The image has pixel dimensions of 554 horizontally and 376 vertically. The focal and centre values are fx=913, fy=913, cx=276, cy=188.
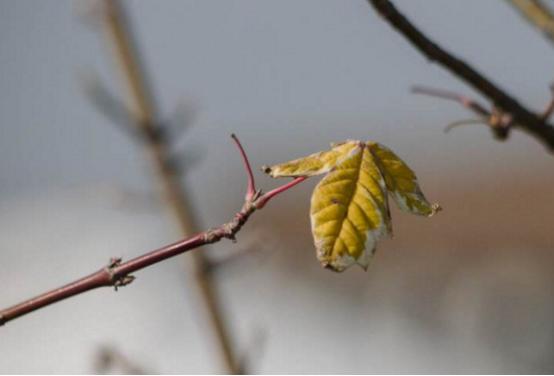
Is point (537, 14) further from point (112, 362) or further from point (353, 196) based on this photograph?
point (112, 362)

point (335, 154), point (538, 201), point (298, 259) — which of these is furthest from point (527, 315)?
point (335, 154)

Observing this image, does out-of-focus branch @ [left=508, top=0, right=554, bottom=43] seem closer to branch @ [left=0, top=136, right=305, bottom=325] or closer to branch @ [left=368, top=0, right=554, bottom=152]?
branch @ [left=368, top=0, right=554, bottom=152]

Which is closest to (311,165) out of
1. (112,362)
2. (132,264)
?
(132,264)

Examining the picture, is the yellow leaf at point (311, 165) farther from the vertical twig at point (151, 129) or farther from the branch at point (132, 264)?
the vertical twig at point (151, 129)

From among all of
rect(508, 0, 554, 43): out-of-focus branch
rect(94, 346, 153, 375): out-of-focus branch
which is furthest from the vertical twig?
rect(508, 0, 554, 43): out-of-focus branch

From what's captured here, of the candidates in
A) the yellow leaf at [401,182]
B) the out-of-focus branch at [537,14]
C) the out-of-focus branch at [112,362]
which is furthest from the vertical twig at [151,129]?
the out-of-focus branch at [537,14]
